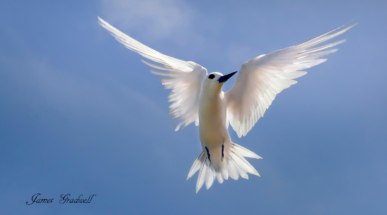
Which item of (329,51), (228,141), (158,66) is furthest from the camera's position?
(228,141)

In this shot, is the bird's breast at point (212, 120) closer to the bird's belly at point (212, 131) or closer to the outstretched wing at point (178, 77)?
the bird's belly at point (212, 131)

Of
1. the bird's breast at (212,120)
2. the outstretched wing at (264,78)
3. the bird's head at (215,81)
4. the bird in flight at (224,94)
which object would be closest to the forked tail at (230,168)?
the bird in flight at (224,94)

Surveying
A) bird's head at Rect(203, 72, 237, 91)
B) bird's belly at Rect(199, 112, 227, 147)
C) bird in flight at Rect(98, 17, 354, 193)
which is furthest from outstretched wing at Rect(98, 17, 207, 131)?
bird's belly at Rect(199, 112, 227, 147)

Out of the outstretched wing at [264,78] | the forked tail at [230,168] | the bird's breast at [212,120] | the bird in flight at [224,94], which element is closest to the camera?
the outstretched wing at [264,78]

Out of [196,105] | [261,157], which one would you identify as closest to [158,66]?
[196,105]

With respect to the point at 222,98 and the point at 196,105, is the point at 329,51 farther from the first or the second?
the point at 196,105

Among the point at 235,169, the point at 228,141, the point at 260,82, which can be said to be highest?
the point at 260,82

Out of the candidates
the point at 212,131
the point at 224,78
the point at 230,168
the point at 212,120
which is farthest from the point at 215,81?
the point at 230,168

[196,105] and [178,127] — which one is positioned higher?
[196,105]
